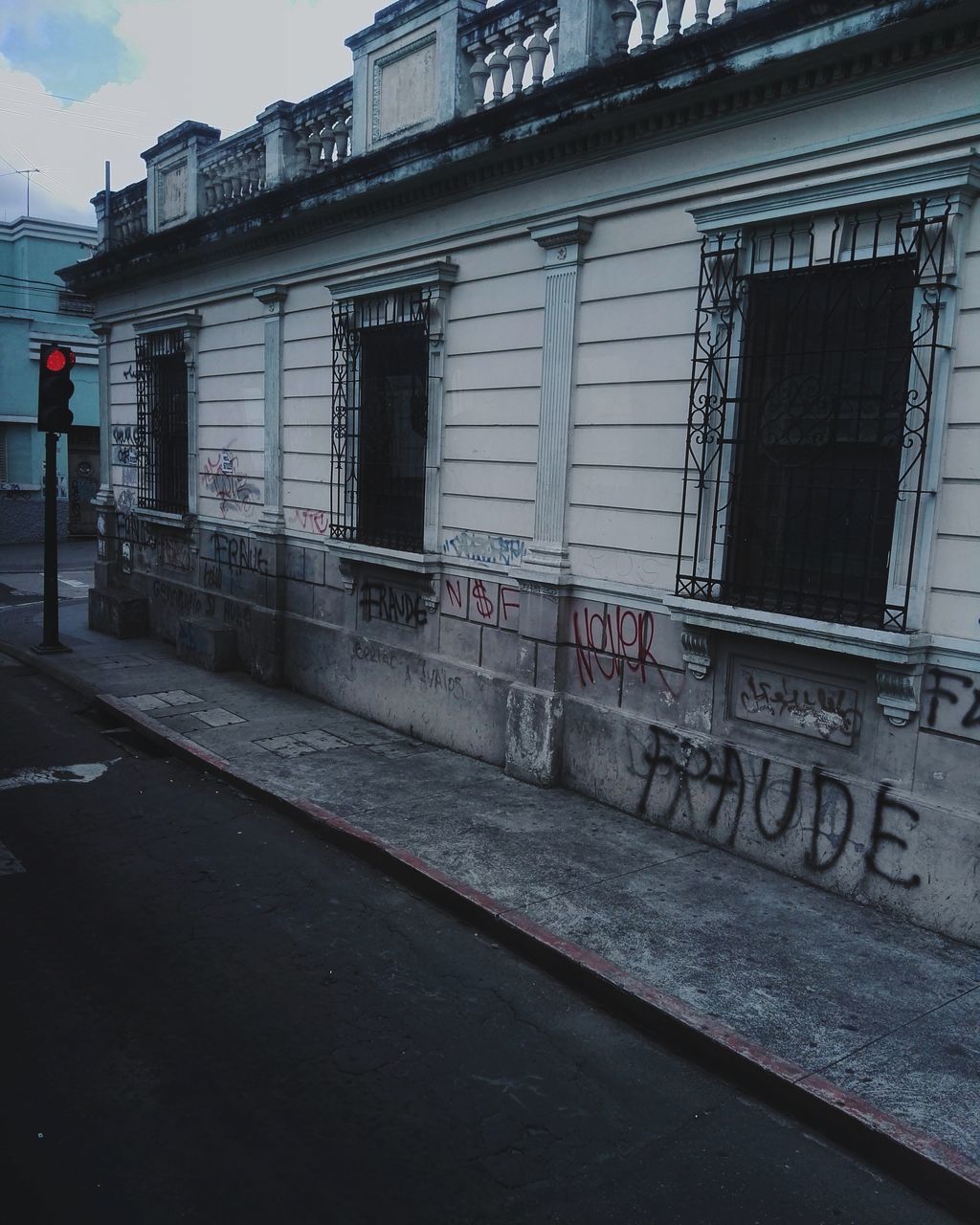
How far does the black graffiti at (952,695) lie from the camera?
525 centimetres

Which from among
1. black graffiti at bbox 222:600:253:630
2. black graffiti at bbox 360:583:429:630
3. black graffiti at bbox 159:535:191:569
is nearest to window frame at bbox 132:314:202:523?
black graffiti at bbox 159:535:191:569

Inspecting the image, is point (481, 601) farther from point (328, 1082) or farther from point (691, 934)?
point (328, 1082)

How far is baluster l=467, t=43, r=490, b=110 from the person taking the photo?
8.01 metres

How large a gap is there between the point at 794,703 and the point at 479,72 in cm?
558

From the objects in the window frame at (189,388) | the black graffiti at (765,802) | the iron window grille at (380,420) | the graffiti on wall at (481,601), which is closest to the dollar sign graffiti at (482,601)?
the graffiti on wall at (481,601)

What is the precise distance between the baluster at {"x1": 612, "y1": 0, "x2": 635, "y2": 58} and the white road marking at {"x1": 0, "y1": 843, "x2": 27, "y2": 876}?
651 centimetres

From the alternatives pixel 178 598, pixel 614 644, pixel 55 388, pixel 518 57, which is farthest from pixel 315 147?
pixel 614 644

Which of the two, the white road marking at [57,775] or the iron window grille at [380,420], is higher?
the iron window grille at [380,420]

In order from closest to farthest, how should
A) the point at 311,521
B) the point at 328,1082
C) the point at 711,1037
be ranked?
the point at 328,1082 < the point at 711,1037 < the point at 311,521

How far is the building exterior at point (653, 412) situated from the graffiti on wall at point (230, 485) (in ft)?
1.64

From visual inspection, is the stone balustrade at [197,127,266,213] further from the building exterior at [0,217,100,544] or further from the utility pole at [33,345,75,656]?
the building exterior at [0,217,100,544]

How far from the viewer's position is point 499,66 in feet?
25.7

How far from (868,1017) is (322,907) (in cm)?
286

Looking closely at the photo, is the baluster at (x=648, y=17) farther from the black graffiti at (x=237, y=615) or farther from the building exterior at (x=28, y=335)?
the building exterior at (x=28, y=335)
